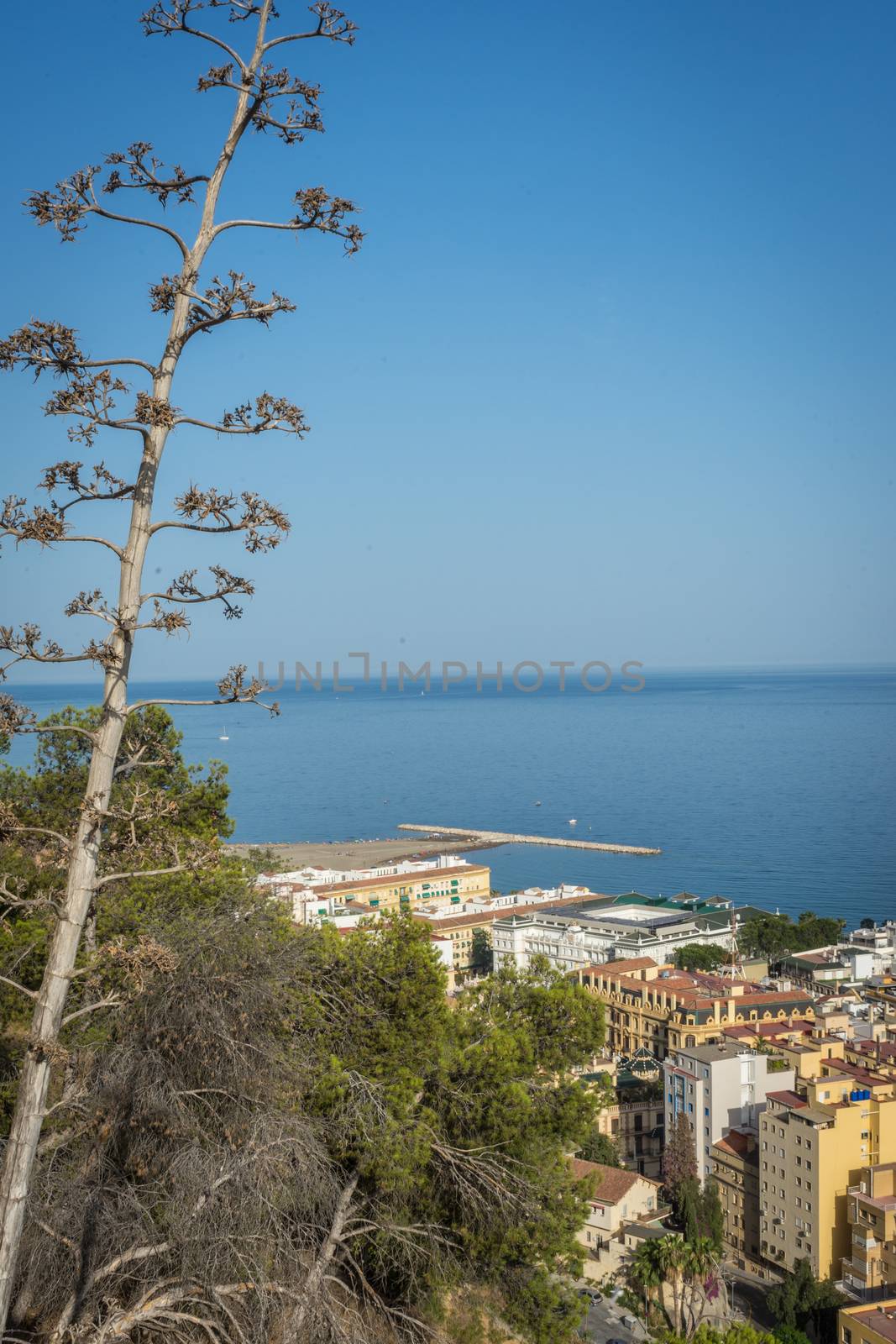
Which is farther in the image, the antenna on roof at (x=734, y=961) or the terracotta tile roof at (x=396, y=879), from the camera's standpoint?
the terracotta tile roof at (x=396, y=879)

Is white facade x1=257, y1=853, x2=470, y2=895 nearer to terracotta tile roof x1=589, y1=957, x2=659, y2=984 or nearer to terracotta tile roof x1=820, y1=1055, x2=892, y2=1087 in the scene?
terracotta tile roof x1=589, y1=957, x2=659, y2=984

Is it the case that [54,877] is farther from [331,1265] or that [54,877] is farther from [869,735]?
[869,735]

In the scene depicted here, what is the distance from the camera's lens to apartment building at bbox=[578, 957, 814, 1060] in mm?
24547

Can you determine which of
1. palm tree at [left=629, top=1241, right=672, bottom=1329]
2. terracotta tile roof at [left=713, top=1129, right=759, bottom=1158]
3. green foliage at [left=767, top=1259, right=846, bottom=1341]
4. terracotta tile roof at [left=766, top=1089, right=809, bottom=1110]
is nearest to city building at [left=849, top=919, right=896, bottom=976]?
terracotta tile roof at [left=713, top=1129, right=759, bottom=1158]

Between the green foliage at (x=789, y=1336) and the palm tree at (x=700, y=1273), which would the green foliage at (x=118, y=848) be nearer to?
the palm tree at (x=700, y=1273)

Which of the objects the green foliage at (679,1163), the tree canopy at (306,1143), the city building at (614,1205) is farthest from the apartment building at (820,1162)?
the tree canopy at (306,1143)

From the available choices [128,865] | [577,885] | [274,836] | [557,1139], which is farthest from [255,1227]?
[274,836]

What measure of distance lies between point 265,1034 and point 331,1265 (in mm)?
1164

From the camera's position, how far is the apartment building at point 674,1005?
24.5 meters

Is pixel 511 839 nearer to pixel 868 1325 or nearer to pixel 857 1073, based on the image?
pixel 857 1073

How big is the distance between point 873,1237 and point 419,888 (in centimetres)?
2782

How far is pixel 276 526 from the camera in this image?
3.39 meters

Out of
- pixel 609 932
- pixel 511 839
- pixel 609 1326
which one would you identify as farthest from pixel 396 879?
pixel 609 1326

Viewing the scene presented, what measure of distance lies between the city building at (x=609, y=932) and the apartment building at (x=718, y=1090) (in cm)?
1019
